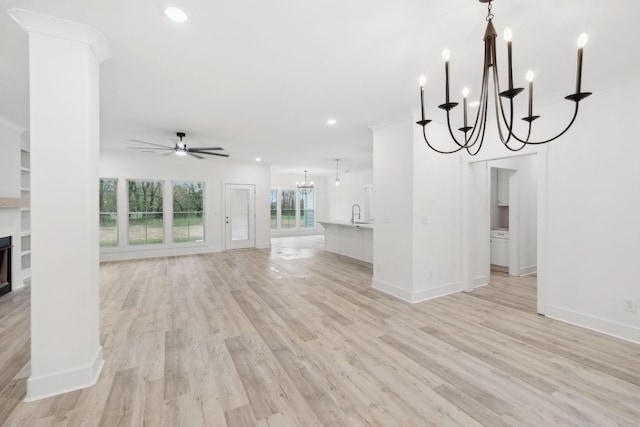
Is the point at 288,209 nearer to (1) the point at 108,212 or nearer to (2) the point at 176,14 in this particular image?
(1) the point at 108,212

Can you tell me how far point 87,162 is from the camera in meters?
2.13

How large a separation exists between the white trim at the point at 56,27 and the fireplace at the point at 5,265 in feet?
13.3

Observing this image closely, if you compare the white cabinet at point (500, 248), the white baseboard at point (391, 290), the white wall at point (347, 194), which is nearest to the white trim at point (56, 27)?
the white baseboard at point (391, 290)

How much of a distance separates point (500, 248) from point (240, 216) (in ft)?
23.0

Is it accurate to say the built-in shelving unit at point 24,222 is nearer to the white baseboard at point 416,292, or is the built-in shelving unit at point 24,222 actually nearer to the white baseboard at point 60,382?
the white baseboard at point 60,382

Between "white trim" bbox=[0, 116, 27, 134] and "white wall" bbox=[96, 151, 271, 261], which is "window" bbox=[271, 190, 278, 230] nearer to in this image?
"white wall" bbox=[96, 151, 271, 261]

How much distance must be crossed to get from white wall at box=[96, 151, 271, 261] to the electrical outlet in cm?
792

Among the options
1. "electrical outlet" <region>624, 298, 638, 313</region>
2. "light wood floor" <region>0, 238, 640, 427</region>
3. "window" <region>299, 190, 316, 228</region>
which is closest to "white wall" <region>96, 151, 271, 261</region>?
"light wood floor" <region>0, 238, 640, 427</region>

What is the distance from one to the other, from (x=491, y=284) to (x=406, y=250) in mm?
2004

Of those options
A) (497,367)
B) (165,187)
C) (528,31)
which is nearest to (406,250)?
(497,367)

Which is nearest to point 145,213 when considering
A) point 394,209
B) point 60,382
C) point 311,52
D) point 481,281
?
point 60,382

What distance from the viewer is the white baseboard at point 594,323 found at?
2.88m

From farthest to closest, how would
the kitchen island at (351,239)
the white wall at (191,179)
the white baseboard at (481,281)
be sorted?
1. the white wall at (191,179)
2. the kitchen island at (351,239)
3. the white baseboard at (481,281)

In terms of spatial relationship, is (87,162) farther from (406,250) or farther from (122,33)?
(406,250)
